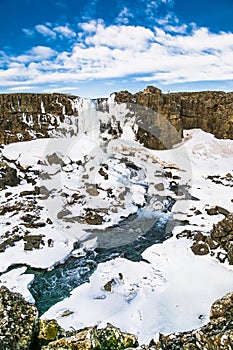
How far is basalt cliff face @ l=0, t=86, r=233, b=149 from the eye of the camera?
35938mm

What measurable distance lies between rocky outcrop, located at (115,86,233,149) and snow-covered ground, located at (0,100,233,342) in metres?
1.28

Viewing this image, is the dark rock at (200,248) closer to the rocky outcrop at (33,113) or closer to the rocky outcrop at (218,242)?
the rocky outcrop at (218,242)

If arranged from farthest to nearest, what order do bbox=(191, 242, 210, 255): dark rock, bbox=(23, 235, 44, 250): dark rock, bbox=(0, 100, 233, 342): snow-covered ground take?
bbox=(23, 235, 44, 250): dark rock < bbox=(191, 242, 210, 255): dark rock < bbox=(0, 100, 233, 342): snow-covered ground

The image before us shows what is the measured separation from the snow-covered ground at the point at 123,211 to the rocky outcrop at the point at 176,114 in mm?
1278

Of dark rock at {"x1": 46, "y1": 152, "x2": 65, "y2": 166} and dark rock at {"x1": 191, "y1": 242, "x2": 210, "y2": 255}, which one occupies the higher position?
dark rock at {"x1": 46, "y1": 152, "x2": 65, "y2": 166}

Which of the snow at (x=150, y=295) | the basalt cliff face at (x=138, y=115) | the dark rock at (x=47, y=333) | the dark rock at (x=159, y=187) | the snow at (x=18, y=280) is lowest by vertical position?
the snow at (x=18, y=280)

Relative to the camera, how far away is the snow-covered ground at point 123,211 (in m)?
11.8

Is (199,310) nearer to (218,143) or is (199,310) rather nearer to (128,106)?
(218,143)

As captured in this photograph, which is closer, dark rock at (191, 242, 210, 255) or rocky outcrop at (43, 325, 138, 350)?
rocky outcrop at (43, 325, 138, 350)

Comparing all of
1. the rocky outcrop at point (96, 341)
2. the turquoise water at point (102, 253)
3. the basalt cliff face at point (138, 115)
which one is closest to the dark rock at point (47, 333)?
the rocky outcrop at point (96, 341)

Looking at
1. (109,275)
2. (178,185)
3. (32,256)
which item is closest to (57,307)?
(109,275)

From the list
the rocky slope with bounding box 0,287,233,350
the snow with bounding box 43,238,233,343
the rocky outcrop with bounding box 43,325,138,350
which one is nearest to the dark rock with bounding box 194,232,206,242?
the snow with bounding box 43,238,233,343

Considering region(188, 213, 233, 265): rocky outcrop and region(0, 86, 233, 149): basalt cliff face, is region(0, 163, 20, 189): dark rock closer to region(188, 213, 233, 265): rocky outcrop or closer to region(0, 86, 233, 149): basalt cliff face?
region(0, 86, 233, 149): basalt cliff face

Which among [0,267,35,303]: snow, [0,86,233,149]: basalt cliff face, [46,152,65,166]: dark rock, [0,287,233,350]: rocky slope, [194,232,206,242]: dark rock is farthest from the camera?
[0,86,233,149]: basalt cliff face
